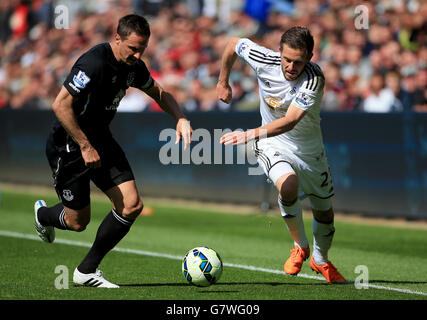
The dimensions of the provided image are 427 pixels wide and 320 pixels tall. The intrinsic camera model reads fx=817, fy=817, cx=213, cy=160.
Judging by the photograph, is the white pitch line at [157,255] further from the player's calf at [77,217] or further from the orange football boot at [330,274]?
the player's calf at [77,217]

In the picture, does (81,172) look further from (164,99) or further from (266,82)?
(266,82)

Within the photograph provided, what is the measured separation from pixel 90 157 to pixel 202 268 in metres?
1.44

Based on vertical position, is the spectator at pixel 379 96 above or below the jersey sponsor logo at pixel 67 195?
above

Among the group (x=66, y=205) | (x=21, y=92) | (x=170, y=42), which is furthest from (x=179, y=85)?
(x=66, y=205)

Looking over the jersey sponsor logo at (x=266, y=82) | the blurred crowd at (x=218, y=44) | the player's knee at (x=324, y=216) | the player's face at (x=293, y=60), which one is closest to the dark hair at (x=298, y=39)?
the player's face at (x=293, y=60)

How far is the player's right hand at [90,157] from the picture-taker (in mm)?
7109

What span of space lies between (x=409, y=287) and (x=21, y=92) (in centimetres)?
1564

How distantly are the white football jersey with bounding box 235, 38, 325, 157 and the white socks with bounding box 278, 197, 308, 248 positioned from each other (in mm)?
532

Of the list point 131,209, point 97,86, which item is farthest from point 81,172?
point 97,86

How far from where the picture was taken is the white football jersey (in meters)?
7.86

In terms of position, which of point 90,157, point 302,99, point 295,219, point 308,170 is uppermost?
point 302,99

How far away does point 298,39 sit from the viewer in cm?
738

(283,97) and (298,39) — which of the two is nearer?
(298,39)

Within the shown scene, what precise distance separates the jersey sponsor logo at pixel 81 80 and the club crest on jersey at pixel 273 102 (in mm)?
1945
